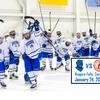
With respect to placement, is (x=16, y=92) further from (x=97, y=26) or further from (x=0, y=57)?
(x=97, y=26)

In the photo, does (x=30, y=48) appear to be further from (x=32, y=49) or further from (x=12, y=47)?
(x=12, y=47)

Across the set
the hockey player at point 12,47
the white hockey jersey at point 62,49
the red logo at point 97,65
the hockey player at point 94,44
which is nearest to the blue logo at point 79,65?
the red logo at point 97,65

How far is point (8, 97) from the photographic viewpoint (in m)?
4.45

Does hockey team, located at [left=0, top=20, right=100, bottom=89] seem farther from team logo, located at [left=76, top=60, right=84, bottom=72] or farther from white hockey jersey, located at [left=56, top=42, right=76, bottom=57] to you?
team logo, located at [left=76, top=60, right=84, bottom=72]

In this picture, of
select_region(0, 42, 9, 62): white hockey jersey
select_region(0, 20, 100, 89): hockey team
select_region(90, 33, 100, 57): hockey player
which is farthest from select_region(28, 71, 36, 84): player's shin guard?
select_region(90, 33, 100, 57): hockey player


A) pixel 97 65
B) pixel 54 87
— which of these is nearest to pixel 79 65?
pixel 97 65

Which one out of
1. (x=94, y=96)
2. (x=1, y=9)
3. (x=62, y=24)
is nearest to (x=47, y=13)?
(x=62, y=24)

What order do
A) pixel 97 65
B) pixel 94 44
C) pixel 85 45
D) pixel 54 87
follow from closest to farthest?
1. pixel 97 65
2. pixel 54 87
3. pixel 85 45
4. pixel 94 44

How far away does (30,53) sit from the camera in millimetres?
5008

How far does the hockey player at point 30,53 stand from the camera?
5016mm

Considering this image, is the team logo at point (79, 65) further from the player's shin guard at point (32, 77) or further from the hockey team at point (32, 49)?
the player's shin guard at point (32, 77)

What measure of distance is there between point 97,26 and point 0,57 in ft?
29.0

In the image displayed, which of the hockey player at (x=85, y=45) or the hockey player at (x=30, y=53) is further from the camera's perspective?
the hockey player at (x=85, y=45)

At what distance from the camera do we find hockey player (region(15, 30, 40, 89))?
5.02 metres
